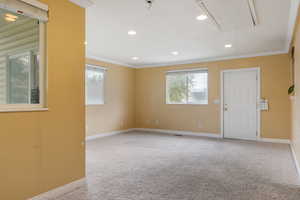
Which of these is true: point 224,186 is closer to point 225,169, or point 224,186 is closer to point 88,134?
point 225,169

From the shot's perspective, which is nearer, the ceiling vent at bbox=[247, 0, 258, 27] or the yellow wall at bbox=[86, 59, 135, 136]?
the ceiling vent at bbox=[247, 0, 258, 27]

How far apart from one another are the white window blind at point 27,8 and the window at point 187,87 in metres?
5.23

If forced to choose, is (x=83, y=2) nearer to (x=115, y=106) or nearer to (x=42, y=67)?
(x=42, y=67)

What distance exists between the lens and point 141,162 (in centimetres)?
375

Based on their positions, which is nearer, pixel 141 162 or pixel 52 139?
pixel 52 139

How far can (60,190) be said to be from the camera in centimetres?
245

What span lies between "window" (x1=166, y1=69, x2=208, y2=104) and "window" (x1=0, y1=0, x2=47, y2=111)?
5.22m

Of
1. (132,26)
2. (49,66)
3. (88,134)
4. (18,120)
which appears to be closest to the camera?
(18,120)

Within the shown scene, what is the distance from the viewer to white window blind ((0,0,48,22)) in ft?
6.59

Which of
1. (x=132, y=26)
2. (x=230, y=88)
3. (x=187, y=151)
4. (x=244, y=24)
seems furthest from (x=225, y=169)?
(x=230, y=88)

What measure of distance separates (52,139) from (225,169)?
265cm

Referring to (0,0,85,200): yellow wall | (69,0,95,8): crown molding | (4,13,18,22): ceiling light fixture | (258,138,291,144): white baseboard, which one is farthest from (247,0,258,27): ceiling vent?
(258,138,291,144): white baseboard

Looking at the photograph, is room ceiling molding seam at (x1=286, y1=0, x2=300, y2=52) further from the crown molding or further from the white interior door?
the crown molding

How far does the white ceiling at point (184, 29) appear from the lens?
9.55ft
